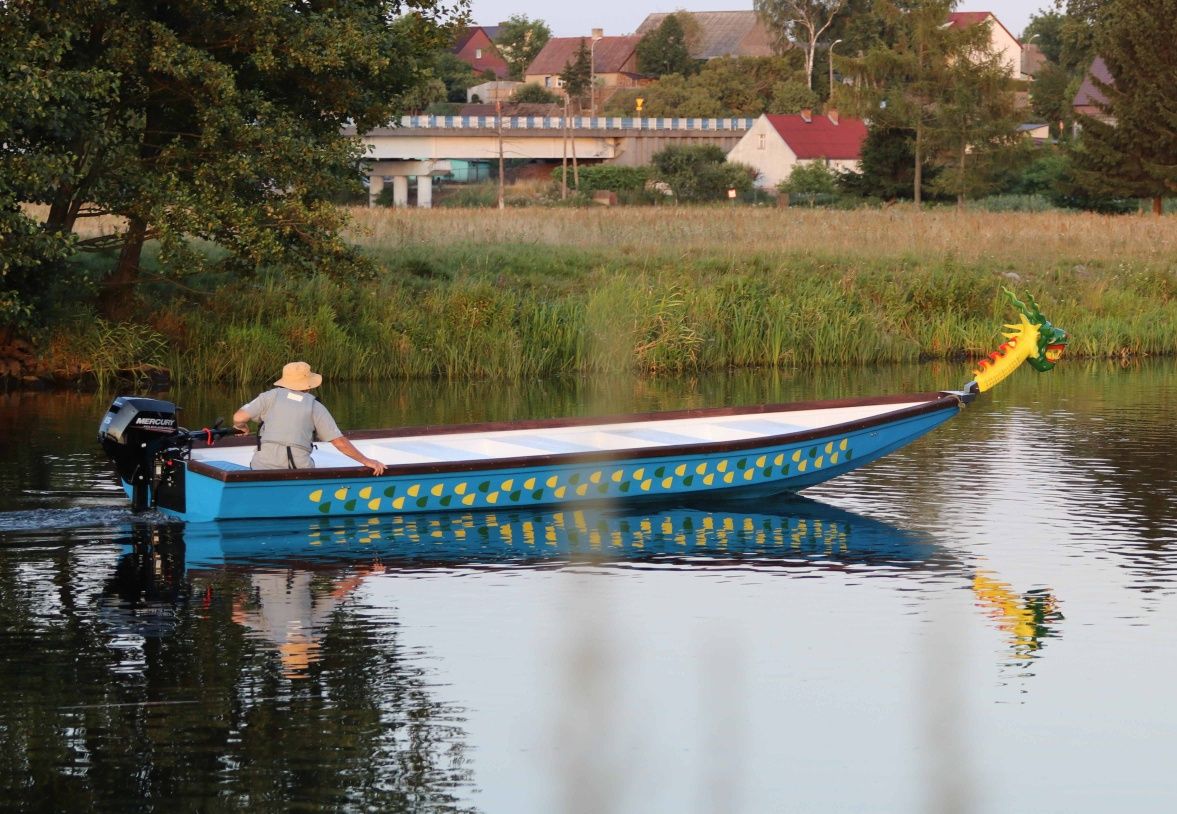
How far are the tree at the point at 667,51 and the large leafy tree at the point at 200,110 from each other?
119 m

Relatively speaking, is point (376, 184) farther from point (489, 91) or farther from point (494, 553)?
point (494, 553)

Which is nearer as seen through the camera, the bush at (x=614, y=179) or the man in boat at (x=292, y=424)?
the man in boat at (x=292, y=424)

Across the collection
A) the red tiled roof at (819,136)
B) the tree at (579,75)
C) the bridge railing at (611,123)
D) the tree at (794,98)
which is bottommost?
the red tiled roof at (819,136)

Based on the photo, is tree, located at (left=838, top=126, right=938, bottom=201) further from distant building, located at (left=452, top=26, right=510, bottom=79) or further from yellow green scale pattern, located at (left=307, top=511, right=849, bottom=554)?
distant building, located at (left=452, top=26, right=510, bottom=79)

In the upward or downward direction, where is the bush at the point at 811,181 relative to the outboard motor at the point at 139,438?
upward

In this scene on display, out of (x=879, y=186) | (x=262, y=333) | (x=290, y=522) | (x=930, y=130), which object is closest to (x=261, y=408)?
(x=290, y=522)

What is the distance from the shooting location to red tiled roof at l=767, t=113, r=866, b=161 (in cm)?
9569

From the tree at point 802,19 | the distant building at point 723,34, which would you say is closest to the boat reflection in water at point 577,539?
the tree at point 802,19

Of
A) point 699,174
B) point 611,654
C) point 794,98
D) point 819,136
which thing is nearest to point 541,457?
point 611,654

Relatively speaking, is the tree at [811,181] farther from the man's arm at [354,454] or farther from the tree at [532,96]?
the man's arm at [354,454]

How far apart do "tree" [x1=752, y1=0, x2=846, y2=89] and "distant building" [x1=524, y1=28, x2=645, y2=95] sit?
25.4 meters

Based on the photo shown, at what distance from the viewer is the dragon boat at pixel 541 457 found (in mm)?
15273

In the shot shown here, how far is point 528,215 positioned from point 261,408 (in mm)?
34498

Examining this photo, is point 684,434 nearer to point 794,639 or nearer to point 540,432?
point 540,432
